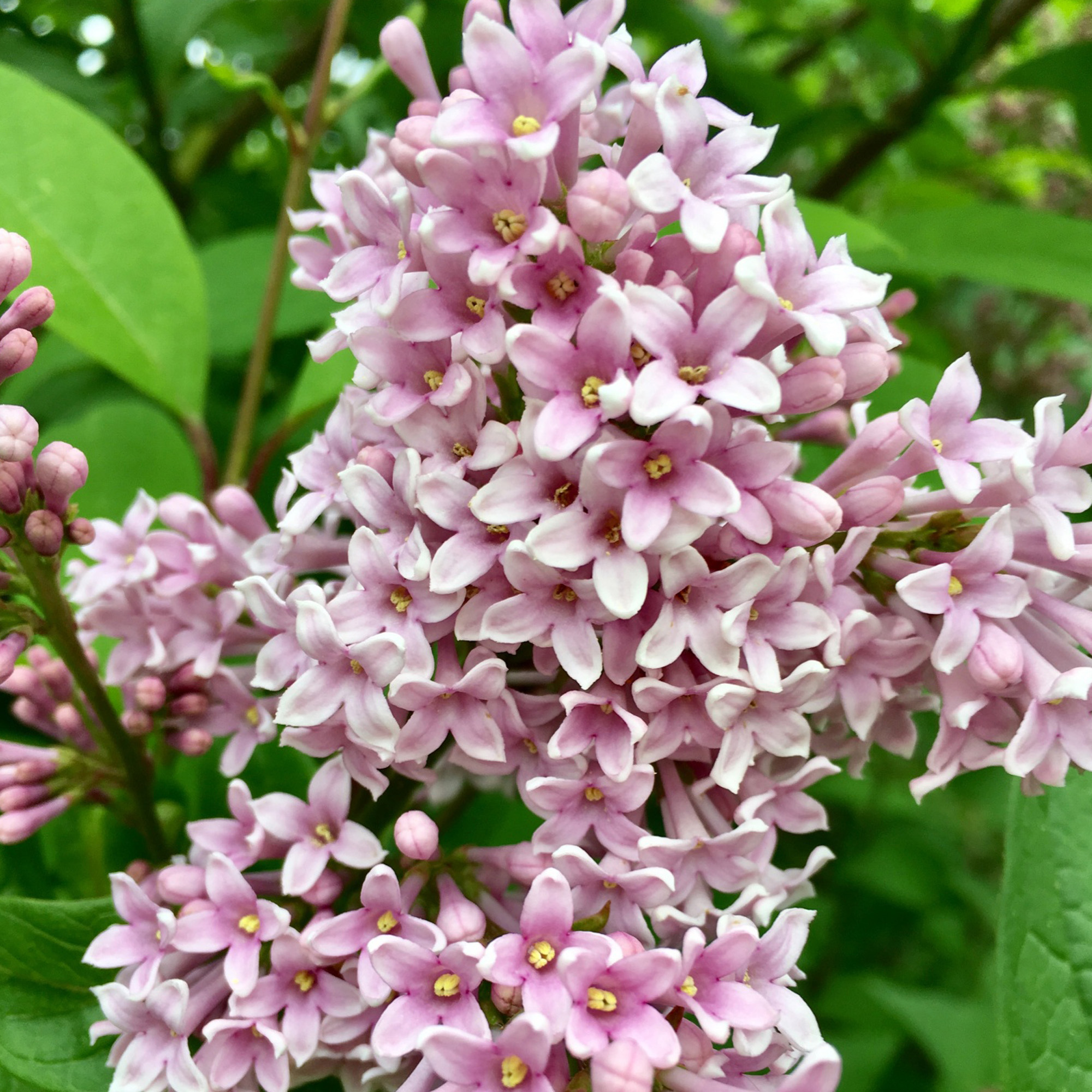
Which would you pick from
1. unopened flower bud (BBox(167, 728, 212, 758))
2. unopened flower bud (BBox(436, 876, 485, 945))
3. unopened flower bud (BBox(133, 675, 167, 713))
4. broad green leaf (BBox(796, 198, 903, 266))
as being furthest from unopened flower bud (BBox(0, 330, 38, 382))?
broad green leaf (BBox(796, 198, 903, 266))

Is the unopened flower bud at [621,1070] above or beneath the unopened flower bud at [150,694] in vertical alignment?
above

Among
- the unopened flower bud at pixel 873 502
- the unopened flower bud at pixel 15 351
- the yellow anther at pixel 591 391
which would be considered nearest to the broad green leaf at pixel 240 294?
the unopened flower bud at pixel 15 351

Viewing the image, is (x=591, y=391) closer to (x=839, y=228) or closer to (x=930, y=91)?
(x=839, y=228)

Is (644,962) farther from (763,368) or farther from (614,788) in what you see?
(763,368)

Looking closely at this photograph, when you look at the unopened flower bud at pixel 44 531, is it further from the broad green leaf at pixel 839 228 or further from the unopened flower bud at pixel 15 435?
the broad green leaf at pixel 839 228

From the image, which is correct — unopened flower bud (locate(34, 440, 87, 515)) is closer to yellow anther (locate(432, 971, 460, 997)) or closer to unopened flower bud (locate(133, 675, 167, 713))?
unopened flower bud (locate(133, 675, 167, 713))

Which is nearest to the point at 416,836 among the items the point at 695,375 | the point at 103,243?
the point at 695,375
